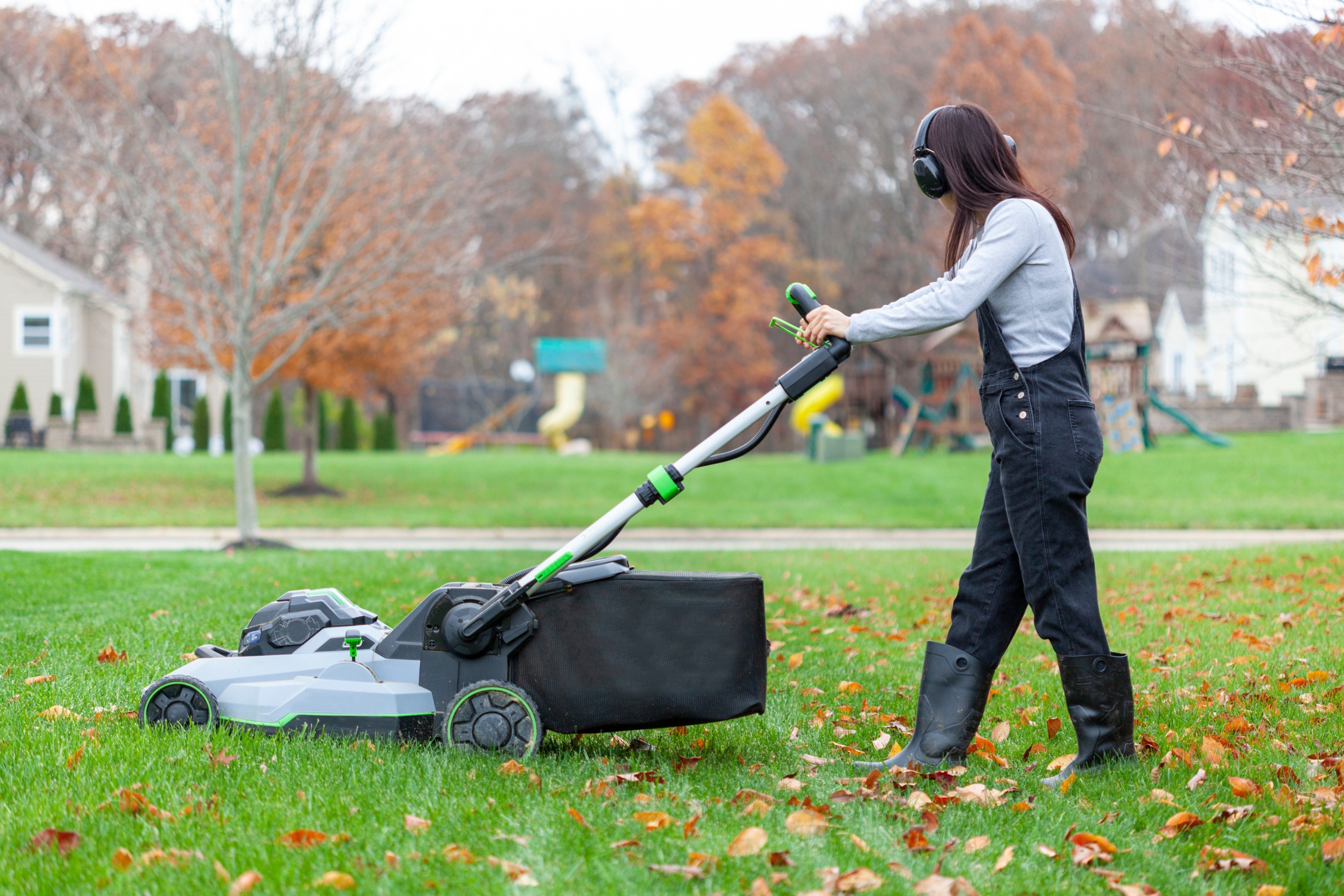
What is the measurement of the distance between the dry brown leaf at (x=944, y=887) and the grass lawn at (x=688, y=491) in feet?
40.0

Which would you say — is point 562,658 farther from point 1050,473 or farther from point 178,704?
point 1050,473

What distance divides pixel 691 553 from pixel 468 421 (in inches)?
1123

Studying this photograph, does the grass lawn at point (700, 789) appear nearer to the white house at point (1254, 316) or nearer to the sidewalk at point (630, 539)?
the white house at point (1254, 316)

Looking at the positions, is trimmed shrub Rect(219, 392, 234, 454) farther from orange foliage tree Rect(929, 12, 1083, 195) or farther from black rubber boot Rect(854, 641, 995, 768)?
black rubber boot Rect(854, 641, 995, 768)

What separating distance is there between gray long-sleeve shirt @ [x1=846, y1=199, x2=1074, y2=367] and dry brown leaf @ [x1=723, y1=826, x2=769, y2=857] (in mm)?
1415

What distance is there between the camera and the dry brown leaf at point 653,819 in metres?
2.94

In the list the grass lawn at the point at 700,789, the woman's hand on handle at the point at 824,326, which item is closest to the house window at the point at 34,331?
the grass lawn at the point at 700,789

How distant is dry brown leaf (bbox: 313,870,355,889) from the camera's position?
2541 millimetres

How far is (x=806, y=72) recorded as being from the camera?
40.5 m

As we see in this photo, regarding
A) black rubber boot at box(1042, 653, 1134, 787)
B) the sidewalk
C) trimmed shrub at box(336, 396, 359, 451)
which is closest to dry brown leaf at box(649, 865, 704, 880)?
black rubber boot at box(1042, 653, 1134, 787)

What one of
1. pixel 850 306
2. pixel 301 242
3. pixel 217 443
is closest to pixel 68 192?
pixel 301 242

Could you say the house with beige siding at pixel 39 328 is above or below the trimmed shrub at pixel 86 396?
above

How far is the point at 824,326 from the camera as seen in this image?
3.46 meters

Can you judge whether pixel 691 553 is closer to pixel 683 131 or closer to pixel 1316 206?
pixel 1316 206
